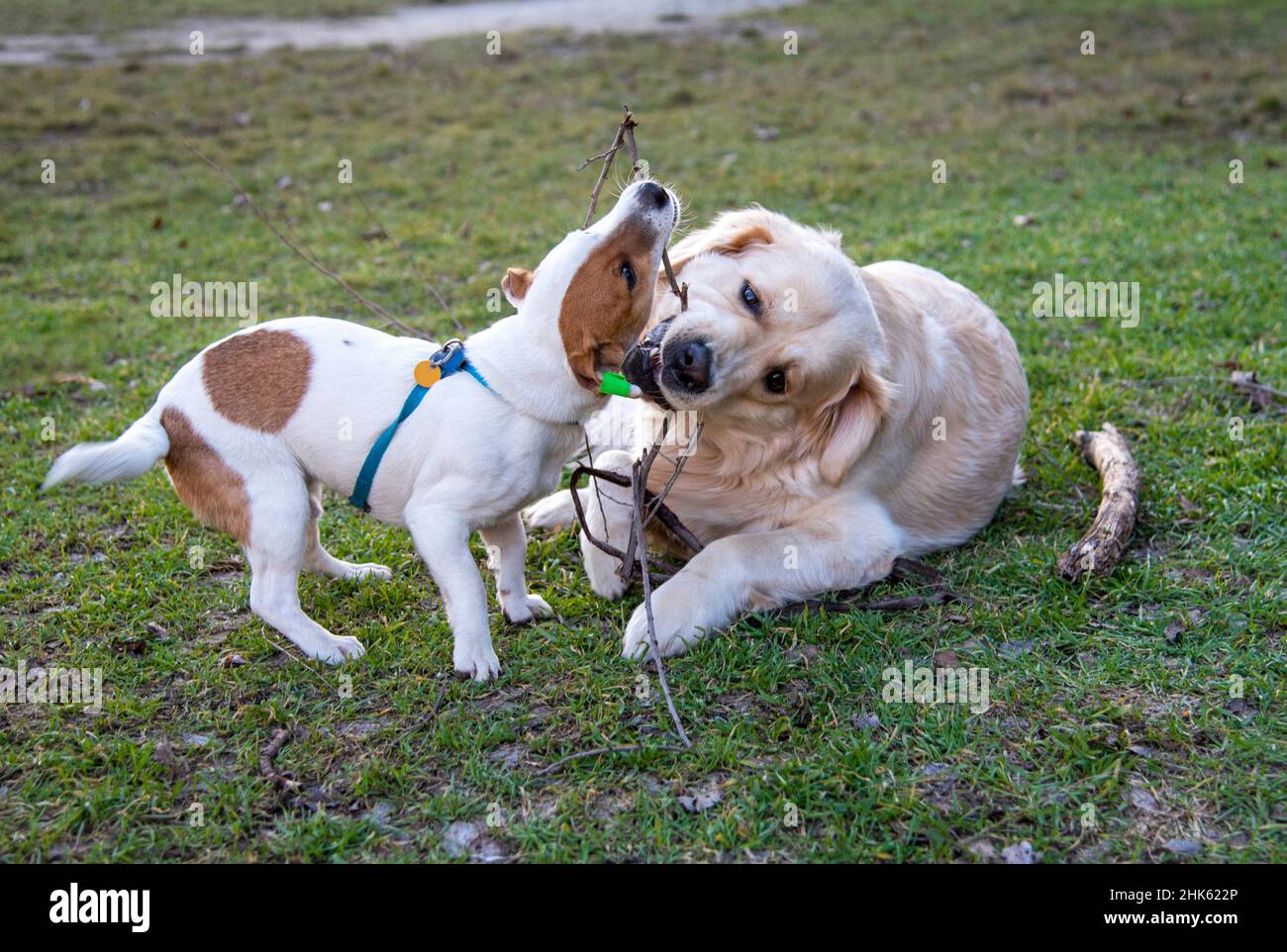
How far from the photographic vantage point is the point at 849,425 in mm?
3842

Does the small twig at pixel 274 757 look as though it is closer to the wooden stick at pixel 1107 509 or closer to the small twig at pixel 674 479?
the small twig at pixel 674 479

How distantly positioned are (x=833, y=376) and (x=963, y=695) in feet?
3.68

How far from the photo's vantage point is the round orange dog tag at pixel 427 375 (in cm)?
342

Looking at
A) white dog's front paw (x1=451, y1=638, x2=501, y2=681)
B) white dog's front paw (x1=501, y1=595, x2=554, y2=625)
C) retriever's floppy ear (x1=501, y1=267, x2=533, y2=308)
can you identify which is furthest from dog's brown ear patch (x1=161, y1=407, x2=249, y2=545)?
retriever's floppy ear (x1=501, y1=267, x2=533, y2=308)

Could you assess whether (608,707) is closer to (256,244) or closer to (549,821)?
(549,821)

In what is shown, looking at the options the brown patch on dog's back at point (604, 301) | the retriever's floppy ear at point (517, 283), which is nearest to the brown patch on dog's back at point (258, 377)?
the retriever's floppy ear at point (517, 283)

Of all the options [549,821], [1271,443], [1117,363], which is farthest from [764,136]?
[549,821]

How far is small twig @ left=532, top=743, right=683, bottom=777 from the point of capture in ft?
9.81

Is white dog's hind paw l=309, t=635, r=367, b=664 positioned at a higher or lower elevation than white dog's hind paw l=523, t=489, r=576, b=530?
lower

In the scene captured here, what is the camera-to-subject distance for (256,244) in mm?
7867

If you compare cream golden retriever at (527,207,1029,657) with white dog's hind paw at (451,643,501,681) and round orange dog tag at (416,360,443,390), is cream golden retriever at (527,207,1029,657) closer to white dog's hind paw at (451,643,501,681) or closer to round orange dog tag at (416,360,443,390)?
white dog's hind paw at (451,643,501,681)

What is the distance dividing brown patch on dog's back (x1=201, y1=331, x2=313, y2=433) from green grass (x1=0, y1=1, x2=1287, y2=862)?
0.75m

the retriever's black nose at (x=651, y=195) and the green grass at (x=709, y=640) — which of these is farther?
the retriever's black nose at (x=651, y=195)

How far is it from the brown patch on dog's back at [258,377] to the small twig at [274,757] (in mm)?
911
